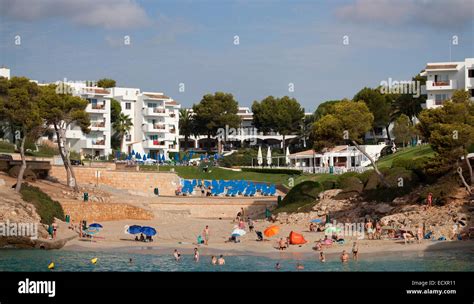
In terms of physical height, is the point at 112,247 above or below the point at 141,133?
below

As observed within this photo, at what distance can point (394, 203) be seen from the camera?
56.1 m

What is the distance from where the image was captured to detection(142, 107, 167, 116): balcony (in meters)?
110

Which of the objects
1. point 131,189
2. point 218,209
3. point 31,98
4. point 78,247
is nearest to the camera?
point 78,247

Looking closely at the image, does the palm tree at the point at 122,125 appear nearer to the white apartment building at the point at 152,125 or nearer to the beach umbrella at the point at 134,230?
A: the white apartment building at the point at 152,125

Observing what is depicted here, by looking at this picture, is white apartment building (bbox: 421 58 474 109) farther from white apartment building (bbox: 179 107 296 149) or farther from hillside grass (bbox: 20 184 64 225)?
hillside grass (bbox: 20 184 64 225)

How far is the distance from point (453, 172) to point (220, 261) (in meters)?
19.3

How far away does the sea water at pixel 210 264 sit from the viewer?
131 ft

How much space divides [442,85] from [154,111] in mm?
39914

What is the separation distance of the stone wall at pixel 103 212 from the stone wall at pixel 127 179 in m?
11.4

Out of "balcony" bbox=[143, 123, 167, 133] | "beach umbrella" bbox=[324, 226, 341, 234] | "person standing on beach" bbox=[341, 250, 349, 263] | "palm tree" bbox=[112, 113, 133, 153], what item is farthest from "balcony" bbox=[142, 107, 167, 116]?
"person standing on beach" bbox=[341, 250, 349, 263]

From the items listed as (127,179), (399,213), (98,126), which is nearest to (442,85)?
(127,179)

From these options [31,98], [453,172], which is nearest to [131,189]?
[31,98]

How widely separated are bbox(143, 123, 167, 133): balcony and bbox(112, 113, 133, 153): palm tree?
2.53 metres
